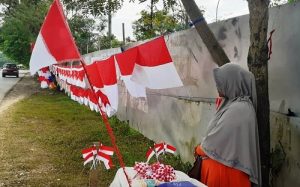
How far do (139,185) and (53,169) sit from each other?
4332 mm

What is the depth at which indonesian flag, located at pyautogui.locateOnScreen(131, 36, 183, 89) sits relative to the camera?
4.94 m

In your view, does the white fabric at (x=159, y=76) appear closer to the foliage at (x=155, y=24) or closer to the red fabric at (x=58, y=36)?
the red fabric at (x=58, y=36)

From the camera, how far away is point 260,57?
12.7ft

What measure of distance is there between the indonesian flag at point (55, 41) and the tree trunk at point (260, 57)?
1500 millimetres

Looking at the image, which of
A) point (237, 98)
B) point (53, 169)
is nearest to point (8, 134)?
point (53, 169)

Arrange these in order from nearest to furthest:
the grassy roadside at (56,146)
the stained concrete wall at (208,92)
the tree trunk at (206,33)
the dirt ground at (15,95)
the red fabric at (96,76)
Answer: the stained concrete wall at (208,92) < the tree trunk at (206,33) < the grassy roadside at (56,146) < the red fabric at (96,76) < the dirt ground at (15,95)

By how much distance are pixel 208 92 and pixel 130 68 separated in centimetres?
117

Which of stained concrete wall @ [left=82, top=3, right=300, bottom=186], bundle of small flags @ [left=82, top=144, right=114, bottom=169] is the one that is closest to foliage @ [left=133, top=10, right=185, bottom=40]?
stained concrete wall @ [left=82, top=3, right=300, bottom=186]

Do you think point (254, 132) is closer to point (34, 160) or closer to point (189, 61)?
point (189, 61)

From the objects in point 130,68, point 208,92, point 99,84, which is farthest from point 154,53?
point 99,84

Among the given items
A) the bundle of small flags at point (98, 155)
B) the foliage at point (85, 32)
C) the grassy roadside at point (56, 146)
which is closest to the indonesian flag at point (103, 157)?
the bundle of small flags at point (98, 155)

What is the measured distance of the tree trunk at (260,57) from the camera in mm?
3824

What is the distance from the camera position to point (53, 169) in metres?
7.25

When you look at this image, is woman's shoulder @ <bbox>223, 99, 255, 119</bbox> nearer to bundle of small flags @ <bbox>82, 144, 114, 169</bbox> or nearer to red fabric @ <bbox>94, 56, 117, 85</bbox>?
bundle of small flags @ <bbox>82, 144, 114, 169</bbox>
